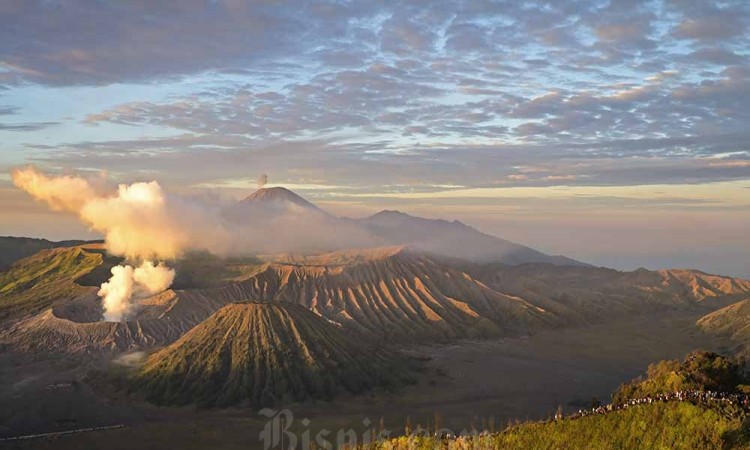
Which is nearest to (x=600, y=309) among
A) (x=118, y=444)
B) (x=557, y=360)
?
(x=557, y=360)

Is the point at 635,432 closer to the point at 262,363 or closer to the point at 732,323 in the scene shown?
the point at 262,363

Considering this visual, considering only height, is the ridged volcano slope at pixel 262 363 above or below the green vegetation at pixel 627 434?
below

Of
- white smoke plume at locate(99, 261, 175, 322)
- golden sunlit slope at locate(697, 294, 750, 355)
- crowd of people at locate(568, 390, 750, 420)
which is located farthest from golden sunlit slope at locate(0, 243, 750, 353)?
crowd of people at locate(568, 390, 750, 420)

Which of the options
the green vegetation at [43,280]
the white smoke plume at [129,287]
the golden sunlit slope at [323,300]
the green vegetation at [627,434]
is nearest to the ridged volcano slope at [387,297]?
the golden sunlit slope at [323,300]

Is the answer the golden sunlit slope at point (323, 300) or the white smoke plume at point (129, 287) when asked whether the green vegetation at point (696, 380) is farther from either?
the white smoke plume at point (129, 287)

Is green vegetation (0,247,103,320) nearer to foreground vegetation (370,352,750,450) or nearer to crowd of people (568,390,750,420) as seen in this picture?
foreground vegetation (370,352,750,450)

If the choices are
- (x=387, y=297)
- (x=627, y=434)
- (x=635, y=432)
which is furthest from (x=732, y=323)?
(x=627, y=434)
